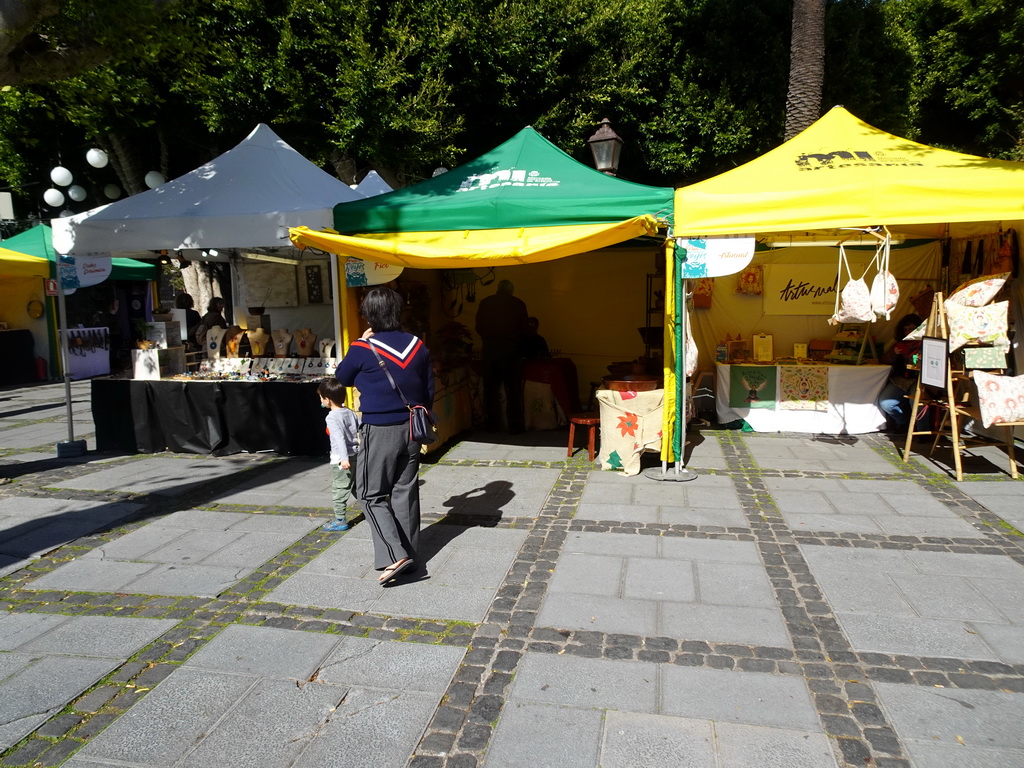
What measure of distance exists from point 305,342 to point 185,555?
3.49 metres

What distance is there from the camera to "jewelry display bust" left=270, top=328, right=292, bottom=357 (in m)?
7.73

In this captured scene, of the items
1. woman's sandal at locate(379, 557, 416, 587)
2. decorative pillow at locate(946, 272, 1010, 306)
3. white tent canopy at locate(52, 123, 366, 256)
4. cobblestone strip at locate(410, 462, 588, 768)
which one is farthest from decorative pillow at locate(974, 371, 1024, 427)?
white tent canopy at locate(52, 123, 366, 256)

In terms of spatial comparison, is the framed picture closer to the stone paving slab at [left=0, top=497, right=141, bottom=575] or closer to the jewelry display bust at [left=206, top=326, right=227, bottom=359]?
the stone paving slab at [left=0, top=497, right=141, bottom=575]

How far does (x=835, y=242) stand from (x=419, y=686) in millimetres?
6515

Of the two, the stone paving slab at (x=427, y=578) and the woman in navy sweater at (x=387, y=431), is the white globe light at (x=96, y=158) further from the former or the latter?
the woman in navy sweater at (x=387, y=431)

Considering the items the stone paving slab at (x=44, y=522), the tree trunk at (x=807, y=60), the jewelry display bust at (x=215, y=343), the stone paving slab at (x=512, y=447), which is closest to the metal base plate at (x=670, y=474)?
the stone paving slab at (x=512, y=447)

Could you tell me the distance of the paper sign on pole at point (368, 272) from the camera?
245 inches

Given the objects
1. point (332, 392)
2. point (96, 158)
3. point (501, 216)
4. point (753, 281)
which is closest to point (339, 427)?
point (332, 392)

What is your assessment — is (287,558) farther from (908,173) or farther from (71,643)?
(908,173)

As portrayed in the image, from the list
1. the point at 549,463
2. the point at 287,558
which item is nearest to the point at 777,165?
the point at 549,463

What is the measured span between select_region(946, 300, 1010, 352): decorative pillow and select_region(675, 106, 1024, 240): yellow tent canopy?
986mm

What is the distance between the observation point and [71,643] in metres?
3.46

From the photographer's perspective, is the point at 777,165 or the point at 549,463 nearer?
the point at 777,165

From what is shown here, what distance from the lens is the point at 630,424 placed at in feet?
20.2
